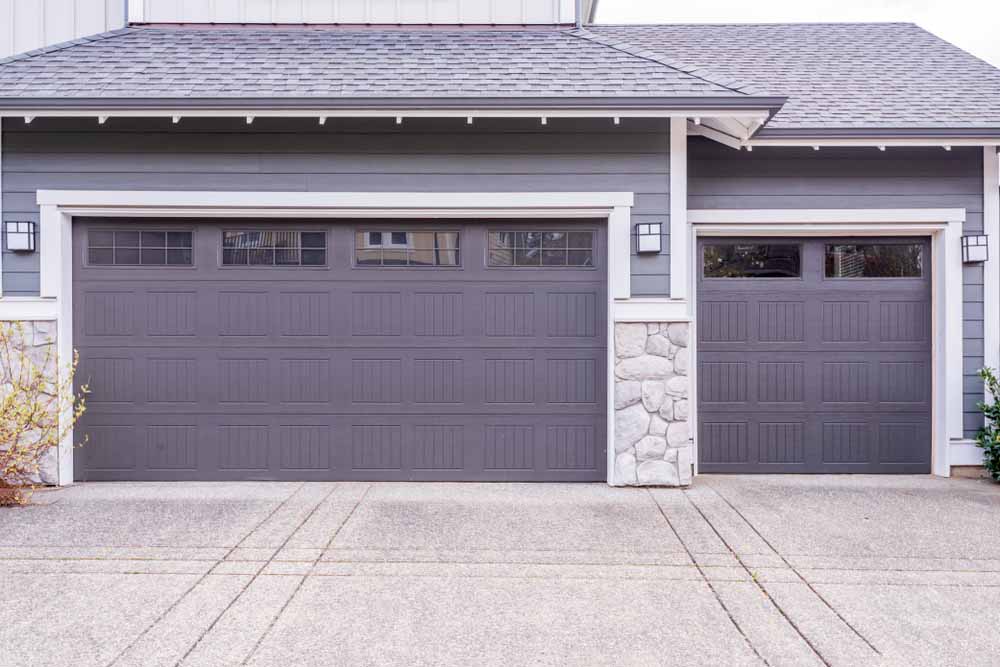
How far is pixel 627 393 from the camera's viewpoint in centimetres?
524

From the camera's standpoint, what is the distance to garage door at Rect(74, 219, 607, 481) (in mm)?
5367

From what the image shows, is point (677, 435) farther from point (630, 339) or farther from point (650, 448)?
point (630, 339)

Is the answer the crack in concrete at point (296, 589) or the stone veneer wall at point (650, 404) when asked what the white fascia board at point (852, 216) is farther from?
the crack in concrete at point (296, 589)

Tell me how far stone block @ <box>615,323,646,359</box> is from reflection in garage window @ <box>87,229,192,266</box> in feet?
12.0

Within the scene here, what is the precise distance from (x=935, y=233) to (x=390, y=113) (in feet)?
16.1

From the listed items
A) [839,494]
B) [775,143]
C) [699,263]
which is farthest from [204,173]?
[839,494]

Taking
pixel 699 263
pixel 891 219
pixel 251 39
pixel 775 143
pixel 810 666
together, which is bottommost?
pixel 810 666

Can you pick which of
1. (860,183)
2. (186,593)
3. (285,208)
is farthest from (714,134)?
(186,593)

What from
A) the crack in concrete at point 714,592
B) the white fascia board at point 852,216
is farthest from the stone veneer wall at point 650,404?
the white fascia board at point 852,216

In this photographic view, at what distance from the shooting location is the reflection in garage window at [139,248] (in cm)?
535

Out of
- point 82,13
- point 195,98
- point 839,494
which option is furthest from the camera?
point 82,13

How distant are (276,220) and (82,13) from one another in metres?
3.50

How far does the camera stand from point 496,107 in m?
4.84

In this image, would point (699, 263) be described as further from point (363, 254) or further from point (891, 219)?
point (363, 254)
